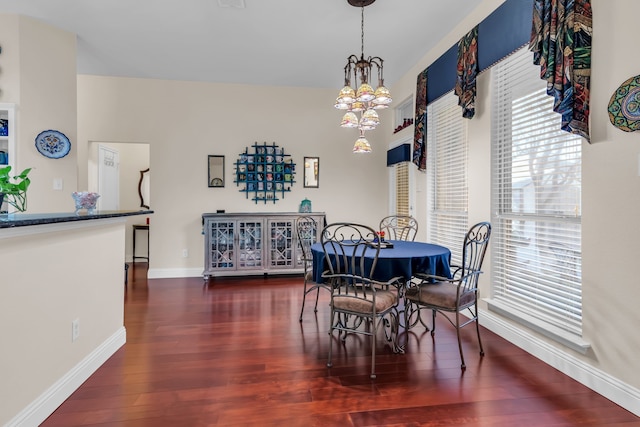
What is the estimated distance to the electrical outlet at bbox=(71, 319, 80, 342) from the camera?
195 centimetres

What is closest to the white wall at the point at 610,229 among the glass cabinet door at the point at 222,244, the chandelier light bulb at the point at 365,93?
the chandelier light bulb at the point at 365,93

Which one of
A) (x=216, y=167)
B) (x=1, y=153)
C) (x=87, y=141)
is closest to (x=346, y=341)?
(x=216, y=167)

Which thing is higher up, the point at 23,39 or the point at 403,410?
the point at 23,39

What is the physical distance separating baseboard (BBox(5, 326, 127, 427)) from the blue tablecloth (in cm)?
158

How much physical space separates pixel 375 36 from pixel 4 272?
3689 mm

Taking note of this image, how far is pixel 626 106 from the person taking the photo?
1.77 m

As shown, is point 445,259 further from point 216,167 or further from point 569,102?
point 216,167

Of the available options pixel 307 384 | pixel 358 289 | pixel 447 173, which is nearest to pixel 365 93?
pixel 358 289

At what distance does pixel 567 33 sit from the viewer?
6.43 ft

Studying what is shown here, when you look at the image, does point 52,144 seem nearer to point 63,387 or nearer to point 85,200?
point 85,200

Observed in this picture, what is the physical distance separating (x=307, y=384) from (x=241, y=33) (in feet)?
11.4

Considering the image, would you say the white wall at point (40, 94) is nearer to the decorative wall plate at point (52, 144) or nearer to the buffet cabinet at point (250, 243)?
the decorative wall plate at point (52, 144)

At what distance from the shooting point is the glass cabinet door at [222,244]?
4664 mm

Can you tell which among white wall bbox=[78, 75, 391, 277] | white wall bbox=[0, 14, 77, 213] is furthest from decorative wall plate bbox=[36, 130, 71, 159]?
white wall bbox=[78, 75, 391, 277]
